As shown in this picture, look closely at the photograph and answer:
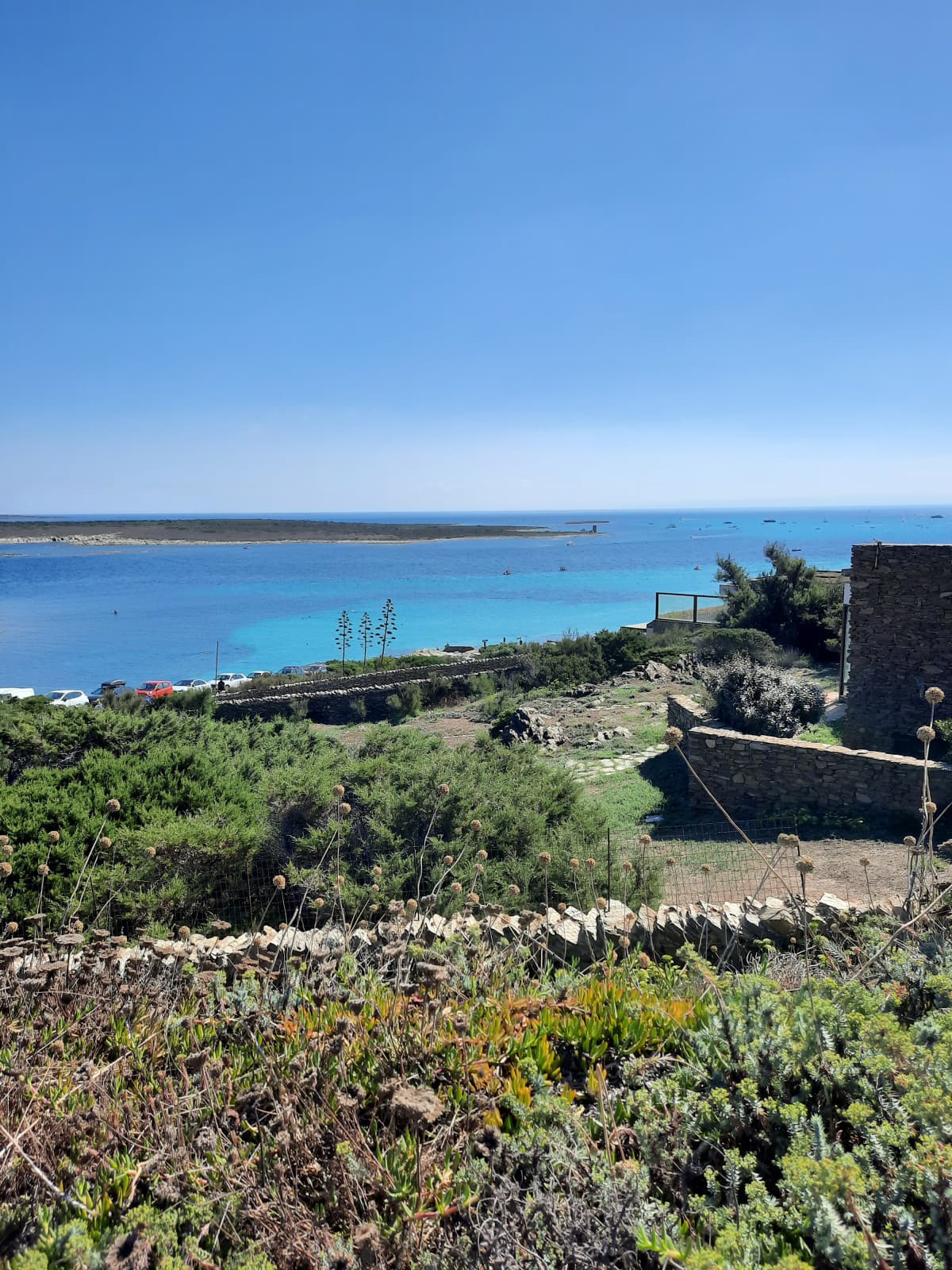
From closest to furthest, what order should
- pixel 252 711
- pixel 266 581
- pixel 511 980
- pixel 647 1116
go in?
1. pixel 647 1116
2. pixel 511 980
3. pixel 252 711
4. pixel 266 581

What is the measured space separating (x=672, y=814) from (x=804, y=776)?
1695mm

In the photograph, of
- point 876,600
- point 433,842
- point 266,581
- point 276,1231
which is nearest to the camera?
point 276,1231

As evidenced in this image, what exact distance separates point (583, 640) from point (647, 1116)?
2089 cm

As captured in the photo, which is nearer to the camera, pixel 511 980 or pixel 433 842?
pixel 511 980

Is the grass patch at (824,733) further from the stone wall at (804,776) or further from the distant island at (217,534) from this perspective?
the distant island at (217,534)

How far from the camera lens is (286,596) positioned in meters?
81.2

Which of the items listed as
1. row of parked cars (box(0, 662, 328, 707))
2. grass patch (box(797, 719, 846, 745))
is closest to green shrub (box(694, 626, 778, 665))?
grass patch (box(797, 719, 846, 745))

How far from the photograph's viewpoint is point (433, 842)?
615 centimetres

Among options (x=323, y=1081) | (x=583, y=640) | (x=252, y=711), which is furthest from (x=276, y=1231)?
(x=583, y=640)

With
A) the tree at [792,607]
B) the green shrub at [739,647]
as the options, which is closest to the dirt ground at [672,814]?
the green shrub at [739,647]

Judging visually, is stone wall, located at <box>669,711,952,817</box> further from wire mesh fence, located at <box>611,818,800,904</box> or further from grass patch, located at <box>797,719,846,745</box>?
grass patch, located at <box>797,719,846,745</box>

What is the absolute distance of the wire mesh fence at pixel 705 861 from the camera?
248 inches

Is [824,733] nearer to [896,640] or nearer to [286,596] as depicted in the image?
[896,640]

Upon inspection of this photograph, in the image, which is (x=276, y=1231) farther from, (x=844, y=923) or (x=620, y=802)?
(x=620, y=802)
